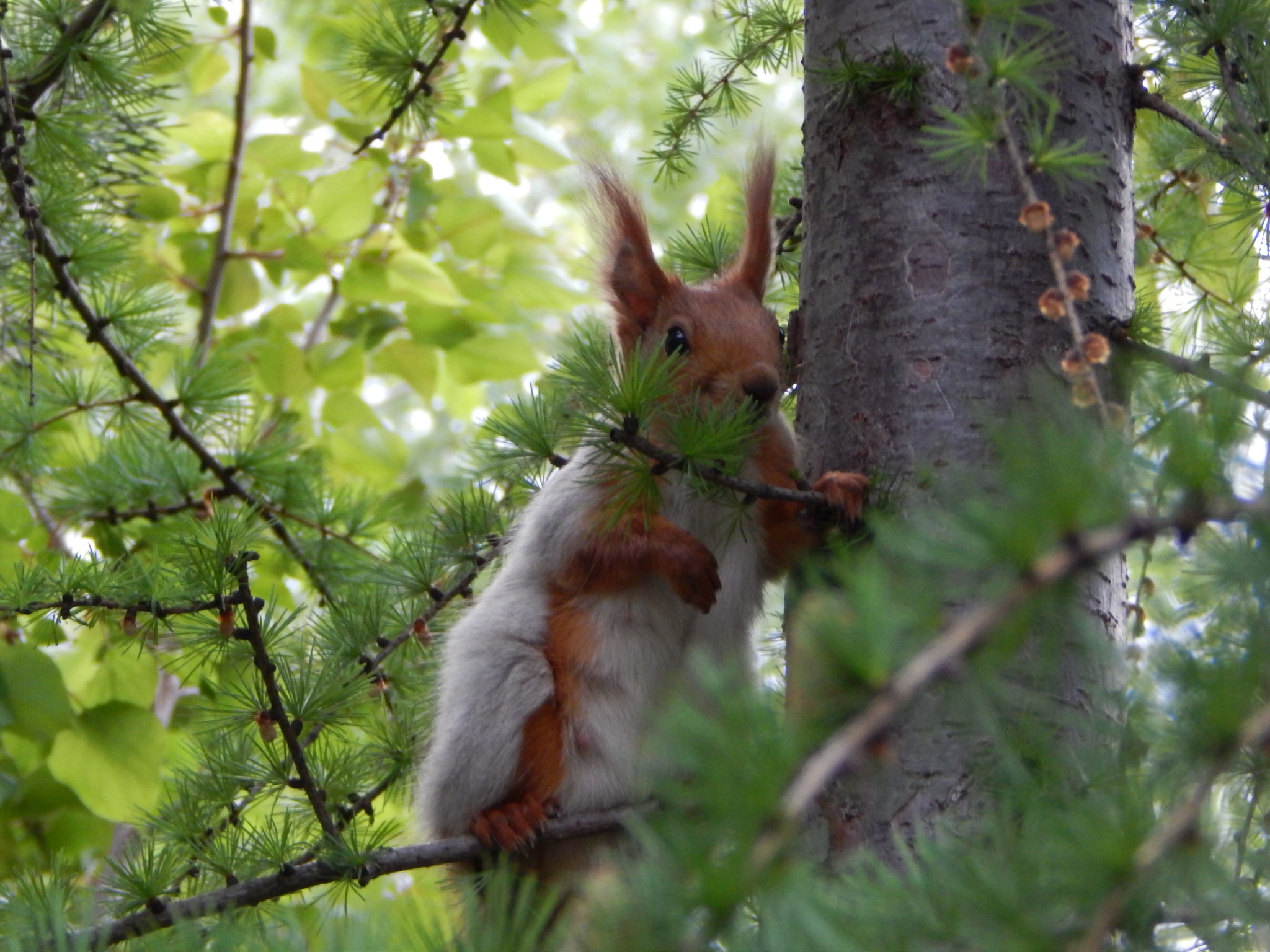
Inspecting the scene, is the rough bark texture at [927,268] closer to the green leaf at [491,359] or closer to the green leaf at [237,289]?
the green leaf at [491,359]

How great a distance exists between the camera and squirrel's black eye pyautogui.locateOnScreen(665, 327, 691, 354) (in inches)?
78.2

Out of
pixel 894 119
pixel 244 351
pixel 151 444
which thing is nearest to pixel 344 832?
pixel 151 444

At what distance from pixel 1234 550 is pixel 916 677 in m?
0.24

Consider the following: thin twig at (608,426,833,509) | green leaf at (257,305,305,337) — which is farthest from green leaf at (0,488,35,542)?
thin twig at (608,426,833,509)

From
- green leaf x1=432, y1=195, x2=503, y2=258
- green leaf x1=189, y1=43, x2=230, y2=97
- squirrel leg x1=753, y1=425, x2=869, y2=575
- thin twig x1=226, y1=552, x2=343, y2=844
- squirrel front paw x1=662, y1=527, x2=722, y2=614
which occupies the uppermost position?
green leaf x1=189, y1=43, x2=230, y2=97

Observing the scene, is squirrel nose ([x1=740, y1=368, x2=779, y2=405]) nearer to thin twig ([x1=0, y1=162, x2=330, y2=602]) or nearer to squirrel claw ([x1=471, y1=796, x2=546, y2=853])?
squirrel claw ([x1=471, y1=796, x2=546, y2=853])

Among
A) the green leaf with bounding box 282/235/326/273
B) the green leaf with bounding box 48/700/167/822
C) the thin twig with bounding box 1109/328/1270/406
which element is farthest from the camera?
the green leaf with bounding box 282/235/326/273

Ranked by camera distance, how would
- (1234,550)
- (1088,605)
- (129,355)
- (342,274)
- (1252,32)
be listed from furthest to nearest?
(342,274) < (129,355) < (1252,32) < (1088,605) < (1234,550)

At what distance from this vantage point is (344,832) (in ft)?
5.57

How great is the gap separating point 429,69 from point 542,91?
3.30 ft

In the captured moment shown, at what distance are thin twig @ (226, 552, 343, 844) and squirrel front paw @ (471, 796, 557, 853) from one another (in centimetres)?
30

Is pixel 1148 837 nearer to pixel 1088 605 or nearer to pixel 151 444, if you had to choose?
pixel 1088 605

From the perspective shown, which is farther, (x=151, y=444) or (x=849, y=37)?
(x=151, y=444)

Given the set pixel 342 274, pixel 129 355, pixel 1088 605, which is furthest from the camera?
pixel 342 274
